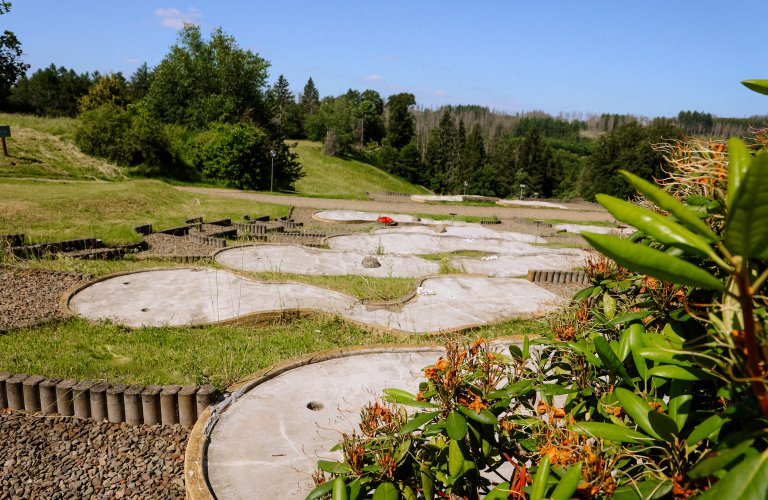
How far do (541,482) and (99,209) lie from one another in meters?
18.3

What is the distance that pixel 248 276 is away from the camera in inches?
372

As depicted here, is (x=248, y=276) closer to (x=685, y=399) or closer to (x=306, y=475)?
(x=306, y=475)

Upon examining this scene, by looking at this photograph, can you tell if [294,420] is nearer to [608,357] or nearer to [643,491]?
[608,357]

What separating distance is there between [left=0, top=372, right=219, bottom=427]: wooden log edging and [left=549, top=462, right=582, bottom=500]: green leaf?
401 cm

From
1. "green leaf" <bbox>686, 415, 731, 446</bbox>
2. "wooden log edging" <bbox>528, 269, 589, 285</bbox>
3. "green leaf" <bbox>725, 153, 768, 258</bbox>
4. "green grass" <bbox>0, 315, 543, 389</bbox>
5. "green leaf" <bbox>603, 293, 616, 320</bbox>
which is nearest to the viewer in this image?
"green leaf" <bbox>725, 153, 768, 258</bbox>

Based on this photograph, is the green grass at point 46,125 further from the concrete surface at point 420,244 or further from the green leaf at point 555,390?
the green leaf at point 555,390

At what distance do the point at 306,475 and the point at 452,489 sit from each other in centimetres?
223

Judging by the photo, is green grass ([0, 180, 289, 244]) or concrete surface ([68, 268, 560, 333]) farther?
green grass ([0, 180, 289, 244])

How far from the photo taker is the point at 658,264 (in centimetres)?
78

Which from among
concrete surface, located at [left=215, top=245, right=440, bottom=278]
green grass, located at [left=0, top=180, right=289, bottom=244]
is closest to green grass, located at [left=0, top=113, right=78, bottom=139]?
green grass, located at [left=0, top=180, right=289, bottom=244]

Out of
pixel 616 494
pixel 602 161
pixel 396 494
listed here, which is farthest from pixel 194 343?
pixel 602 161

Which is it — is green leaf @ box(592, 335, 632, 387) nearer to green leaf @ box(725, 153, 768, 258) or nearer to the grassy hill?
green leaf @ box(725, 153, 768, 258)

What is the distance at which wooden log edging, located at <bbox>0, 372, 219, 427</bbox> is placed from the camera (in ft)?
14.9

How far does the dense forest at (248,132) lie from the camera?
98.4 ft
